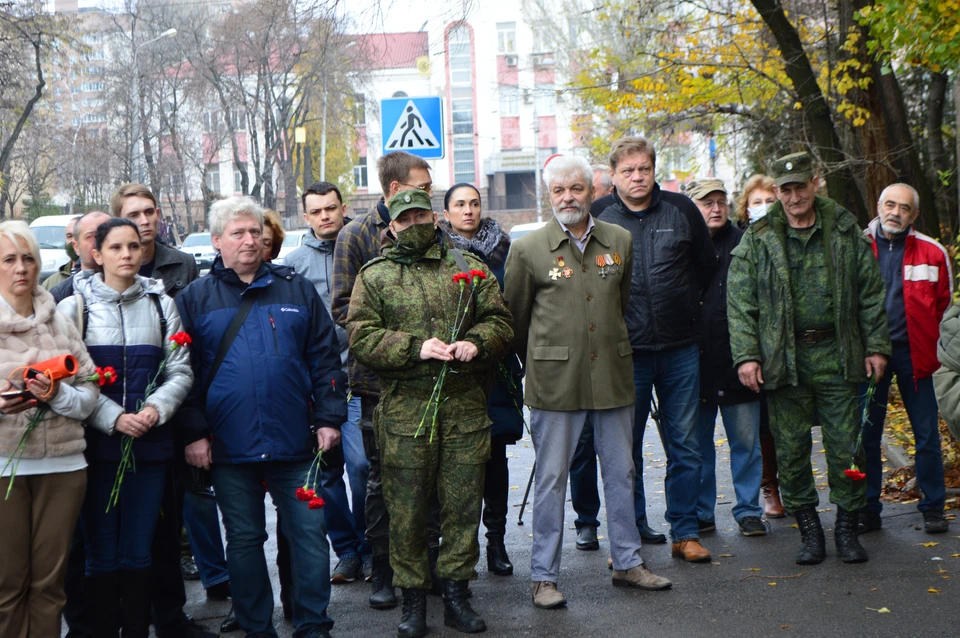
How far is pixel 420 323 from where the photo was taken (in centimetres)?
561

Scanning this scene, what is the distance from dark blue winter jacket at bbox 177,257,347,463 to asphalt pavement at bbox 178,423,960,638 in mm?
1120

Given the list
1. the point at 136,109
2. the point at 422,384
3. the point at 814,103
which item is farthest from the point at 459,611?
the point at 136,109

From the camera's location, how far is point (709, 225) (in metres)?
7.74

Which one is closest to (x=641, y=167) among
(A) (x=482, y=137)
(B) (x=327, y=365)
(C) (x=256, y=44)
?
(B) (x=327, y=365)

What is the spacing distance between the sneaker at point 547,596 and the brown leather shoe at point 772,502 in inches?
92.5

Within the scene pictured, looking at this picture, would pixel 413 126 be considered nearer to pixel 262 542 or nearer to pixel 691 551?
pixel 691 551

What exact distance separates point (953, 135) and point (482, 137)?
5591 cm

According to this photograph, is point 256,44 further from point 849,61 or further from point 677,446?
point 677,446

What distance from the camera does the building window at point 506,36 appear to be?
6300 cm

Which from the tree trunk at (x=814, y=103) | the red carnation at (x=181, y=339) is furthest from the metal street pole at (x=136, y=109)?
the red carnation at (x=181, y=339)

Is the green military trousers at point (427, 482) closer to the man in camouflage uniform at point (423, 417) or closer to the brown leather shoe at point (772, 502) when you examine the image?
the man in camouflage uniform at point (423, 417)

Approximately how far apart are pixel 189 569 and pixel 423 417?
2.52 meters

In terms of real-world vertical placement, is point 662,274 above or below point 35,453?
above

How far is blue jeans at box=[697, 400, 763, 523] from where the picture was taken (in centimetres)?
739
